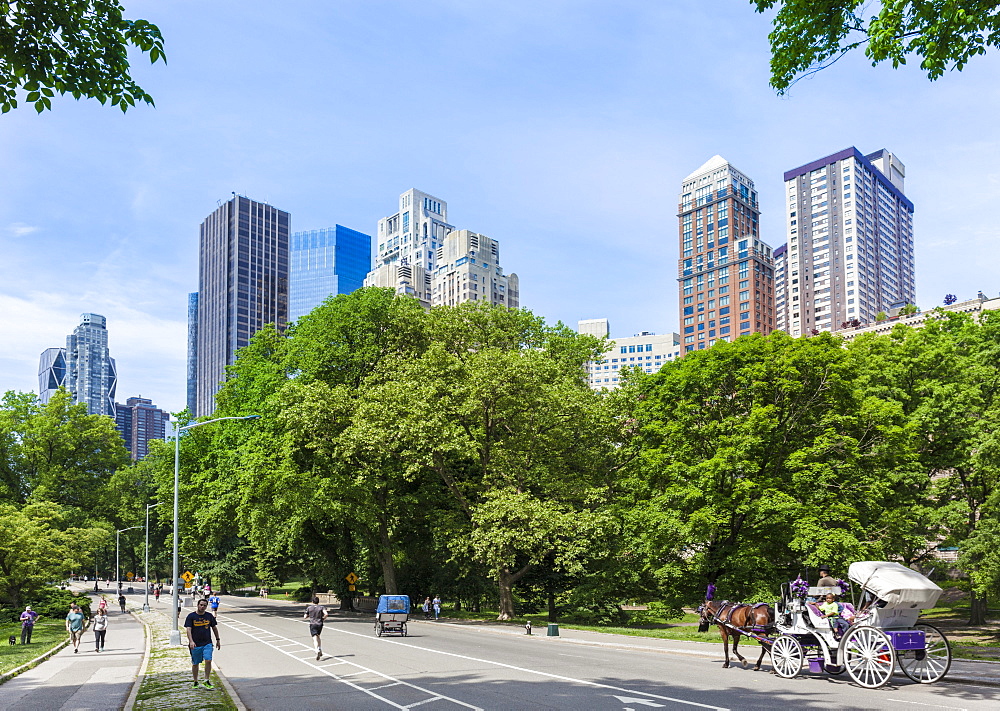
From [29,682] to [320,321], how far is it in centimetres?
2747

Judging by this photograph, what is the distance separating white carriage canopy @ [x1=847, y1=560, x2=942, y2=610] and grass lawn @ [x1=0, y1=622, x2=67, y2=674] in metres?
22.4

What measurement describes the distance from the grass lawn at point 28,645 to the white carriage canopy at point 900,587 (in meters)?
22.4

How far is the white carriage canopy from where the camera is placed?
14.8m

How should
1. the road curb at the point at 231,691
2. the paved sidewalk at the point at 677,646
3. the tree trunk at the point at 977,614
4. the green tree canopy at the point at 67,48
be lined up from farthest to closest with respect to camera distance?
the tree trunk at the point at 977,614 → the paved sidewalk at the point at 677,646 → the road curb at the point at 231,691 → the green tree canopy at the point at 67,48

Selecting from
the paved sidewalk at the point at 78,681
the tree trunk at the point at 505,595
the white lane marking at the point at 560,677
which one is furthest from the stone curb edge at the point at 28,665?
the tree trunk at the point at 505,595

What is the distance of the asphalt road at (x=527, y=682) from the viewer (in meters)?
13.9

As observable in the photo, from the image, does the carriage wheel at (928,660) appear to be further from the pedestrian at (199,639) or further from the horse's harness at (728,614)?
the pedestrian at (199,639)

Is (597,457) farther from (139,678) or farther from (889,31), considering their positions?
(889,31)

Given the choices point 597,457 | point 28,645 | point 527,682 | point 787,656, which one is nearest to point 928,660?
point 787,656

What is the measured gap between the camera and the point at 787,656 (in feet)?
53.7

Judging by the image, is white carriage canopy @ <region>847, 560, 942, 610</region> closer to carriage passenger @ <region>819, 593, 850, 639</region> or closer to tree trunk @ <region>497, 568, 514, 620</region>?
carriage passenger @ <region>819, 593, 850, 639</region>

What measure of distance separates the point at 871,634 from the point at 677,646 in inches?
379

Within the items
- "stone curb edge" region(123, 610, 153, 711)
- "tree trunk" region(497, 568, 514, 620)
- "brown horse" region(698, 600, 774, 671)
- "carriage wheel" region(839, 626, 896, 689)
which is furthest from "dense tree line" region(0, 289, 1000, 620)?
"carriage wheel" region(839, 626, 896, 689)

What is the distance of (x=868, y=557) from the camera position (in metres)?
32.7
